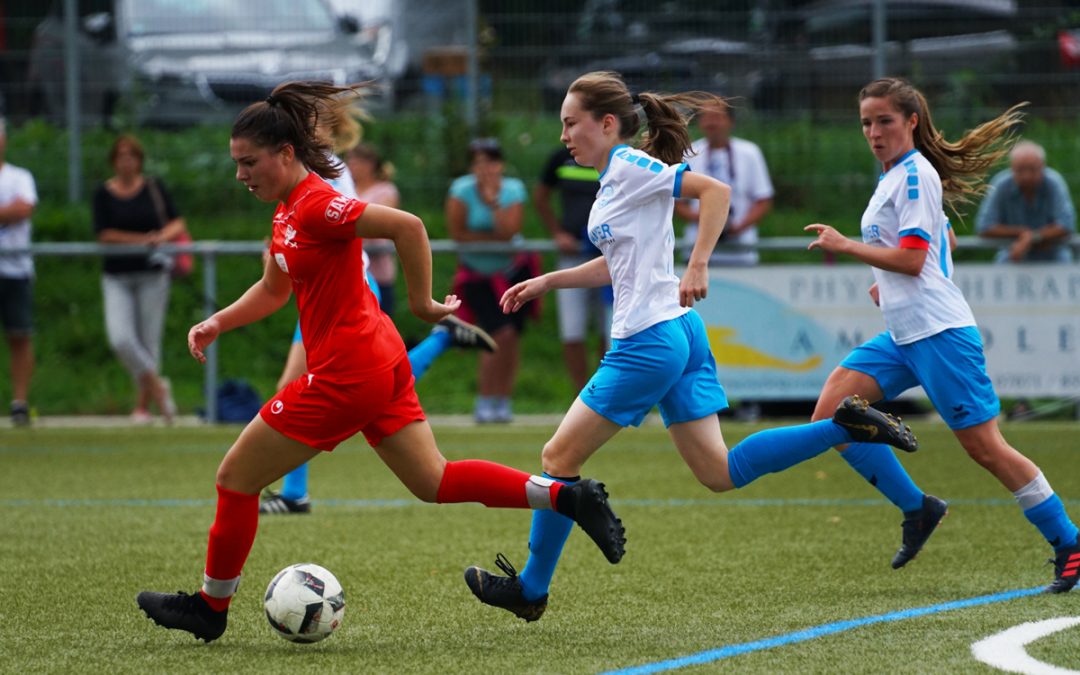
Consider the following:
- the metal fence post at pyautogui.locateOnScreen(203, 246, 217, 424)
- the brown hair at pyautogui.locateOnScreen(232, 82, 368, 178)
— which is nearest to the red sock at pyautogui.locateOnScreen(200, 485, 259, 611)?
the brown hair at pyautogui.locateOnScreen(232, 82, 368, 178)

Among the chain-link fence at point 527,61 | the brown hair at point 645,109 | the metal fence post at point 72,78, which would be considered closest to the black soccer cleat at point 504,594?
the brown hair at point 645,109

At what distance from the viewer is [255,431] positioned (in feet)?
15.6

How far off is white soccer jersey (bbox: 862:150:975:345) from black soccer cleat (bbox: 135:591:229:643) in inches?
102

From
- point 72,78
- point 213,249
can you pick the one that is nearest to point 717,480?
point 213,249

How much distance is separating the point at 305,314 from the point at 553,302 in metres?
9.70

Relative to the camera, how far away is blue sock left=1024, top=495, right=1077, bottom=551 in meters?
5.46

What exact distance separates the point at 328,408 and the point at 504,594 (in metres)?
0.90

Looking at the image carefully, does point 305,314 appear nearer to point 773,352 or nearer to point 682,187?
point 682,187

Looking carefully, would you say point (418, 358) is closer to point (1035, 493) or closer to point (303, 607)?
point (303, 607)

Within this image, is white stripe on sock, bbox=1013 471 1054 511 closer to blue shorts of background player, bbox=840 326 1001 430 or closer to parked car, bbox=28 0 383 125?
blue shorts of background player, bbox=840 326 1001 430

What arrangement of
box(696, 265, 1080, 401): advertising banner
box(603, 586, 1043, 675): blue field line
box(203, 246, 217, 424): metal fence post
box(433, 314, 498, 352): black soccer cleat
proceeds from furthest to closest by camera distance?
box(203, 246, 217, 424): metal fence post
box(696, 265, 1080, 401): advertising banner
box(433, 314, 498, 352): black soccer cleat
box(603, 586, 1043, 675): blue field line

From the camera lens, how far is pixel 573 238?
38.0 feet

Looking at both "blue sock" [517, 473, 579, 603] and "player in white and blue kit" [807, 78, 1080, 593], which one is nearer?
"blue sock" [517, 473, 579, 603]

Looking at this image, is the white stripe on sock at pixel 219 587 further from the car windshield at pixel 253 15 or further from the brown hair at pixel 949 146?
the car windshield at pixel 253 15
